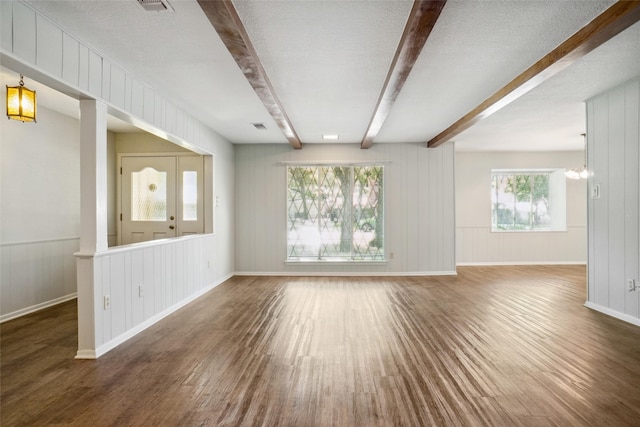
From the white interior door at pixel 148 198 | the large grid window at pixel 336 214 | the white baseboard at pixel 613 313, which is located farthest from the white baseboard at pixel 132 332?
the white baseboard at pixel 613 313

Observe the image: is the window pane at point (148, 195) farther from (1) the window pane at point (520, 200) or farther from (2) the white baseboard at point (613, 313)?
(1) the window pane at point (520, 200)

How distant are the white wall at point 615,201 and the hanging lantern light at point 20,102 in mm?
5986

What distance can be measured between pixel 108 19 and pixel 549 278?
23.5ft

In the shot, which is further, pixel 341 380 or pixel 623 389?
pixel 341 380

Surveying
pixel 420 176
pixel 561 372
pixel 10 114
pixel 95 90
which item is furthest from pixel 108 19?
pixel 420 176

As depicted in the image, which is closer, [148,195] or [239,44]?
[239,44]

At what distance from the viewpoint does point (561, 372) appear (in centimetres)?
248

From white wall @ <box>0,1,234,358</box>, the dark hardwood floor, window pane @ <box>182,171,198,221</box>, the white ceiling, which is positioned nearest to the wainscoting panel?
white wall @ <box>0,1,234,358</box>

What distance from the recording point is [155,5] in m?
2.16

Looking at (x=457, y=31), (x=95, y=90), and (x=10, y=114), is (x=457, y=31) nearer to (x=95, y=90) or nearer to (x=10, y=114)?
(x=95, y=90)

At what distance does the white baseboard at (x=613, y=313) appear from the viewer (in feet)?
11.6

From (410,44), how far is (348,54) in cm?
57

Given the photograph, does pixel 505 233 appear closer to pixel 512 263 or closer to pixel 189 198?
pixel 512 263

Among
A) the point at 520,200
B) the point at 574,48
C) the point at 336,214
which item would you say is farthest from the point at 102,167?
the point at 520,200
